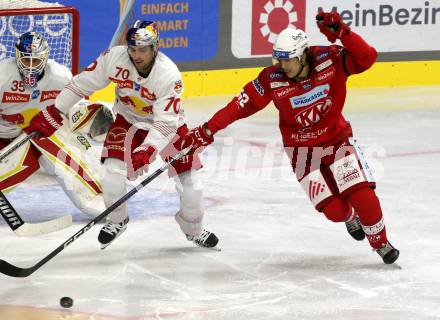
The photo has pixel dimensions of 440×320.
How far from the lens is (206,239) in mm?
4969

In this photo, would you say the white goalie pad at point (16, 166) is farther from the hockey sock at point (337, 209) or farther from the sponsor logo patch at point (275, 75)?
the hockey sock at point (337, 209)

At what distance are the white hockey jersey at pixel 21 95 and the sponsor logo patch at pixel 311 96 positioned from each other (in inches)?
54.8

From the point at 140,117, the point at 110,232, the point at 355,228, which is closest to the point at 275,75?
the point at 140,117

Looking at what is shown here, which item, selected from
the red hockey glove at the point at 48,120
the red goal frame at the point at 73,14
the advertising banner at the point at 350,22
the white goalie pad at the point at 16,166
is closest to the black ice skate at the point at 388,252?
the red hockey glove at the point at 48,120

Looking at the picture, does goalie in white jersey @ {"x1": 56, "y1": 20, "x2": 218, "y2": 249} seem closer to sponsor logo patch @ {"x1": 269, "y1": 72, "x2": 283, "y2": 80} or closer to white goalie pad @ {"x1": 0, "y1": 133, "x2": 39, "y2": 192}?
sponsor logo patch @ {"x1": 269, "y1": 72, "x2": 283, "y2": 80}

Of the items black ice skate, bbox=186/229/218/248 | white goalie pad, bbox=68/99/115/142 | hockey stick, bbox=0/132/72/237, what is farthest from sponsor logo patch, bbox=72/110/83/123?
black ice skate, bbox=186/229/218/248

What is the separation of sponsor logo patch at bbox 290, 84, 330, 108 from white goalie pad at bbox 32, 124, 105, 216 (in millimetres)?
1336

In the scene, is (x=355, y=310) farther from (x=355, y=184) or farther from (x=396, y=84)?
(x=396, y=84)

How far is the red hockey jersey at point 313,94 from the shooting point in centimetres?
461

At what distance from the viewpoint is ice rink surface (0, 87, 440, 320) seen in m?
4.18

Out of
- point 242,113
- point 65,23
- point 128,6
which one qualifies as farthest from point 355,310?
point 128,6

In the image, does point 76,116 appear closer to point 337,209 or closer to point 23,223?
point 23,223

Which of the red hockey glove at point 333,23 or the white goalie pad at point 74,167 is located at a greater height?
the red hockey glove at point 333,23

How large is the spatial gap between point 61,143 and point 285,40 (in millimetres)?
1571
